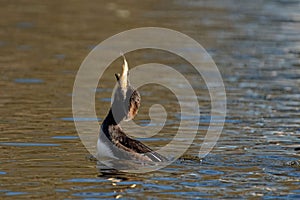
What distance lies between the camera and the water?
34.3 feet

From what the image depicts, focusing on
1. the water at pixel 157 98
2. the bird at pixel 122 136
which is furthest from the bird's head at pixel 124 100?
the water at pixel 157 98

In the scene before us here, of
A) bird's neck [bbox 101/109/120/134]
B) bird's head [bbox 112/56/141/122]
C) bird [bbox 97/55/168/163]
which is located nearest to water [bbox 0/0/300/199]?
bird [bbox 97/55/168/163]

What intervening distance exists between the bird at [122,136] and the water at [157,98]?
27 centimetres

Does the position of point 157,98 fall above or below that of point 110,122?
above

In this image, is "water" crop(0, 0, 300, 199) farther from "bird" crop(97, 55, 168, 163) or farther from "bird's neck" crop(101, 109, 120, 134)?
"bird's neck" crop(101, 109, 120, 134)

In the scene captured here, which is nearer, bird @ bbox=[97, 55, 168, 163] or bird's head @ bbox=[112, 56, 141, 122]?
bird @ bbox=[97, 55, 168, 163]

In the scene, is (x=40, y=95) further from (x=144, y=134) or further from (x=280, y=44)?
(x=280, y=44)

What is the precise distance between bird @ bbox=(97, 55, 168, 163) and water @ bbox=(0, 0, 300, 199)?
27 cm

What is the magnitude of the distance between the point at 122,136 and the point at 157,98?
509 cm

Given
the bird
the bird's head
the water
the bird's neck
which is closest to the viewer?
the water

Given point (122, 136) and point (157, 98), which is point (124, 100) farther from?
point (157, 98)

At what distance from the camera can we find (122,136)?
11445 millimetres

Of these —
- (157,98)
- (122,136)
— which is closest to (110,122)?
(122,136)

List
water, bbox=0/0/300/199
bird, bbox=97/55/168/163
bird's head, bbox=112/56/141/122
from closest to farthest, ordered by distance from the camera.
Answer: water, bbox=0/0/300/199 → bird, bbox=97/55/168/163 → bird's head, bbox=112/56/141/122
